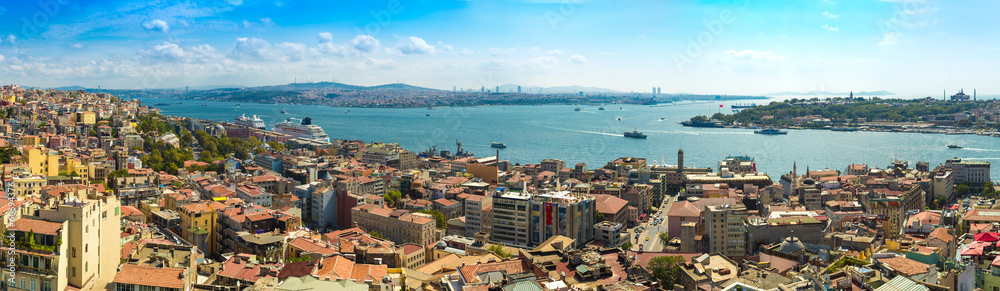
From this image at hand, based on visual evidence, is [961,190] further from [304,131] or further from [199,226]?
[304,131]

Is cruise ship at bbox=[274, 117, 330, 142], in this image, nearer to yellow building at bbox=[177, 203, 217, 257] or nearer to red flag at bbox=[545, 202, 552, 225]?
red flag at bbox=[545, 202, 552, 225]

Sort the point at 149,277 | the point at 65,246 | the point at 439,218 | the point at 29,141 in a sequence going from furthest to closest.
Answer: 1. the point at 29,141
2. the point at 439,218
3. the point at 149,277
4. the point at 65,246

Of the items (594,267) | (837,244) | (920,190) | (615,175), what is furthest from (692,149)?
(594,267)

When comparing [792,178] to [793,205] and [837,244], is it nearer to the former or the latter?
Answer: [793,205]

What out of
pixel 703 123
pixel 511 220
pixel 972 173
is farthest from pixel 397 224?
pixel 703 123

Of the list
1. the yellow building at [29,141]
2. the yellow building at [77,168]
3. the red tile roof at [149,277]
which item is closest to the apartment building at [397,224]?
the yellow building at [77,168]

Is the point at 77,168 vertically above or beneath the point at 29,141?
beneath

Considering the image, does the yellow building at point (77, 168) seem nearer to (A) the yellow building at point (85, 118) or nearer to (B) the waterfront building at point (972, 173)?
(A) the yellow building at point (85, 118)
